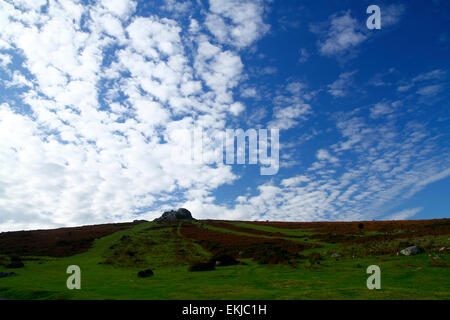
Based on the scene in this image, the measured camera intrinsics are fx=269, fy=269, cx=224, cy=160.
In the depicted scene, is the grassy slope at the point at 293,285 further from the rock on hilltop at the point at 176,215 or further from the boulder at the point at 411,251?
the rock on hilltop at the point at 176,215

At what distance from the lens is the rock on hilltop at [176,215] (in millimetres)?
120812

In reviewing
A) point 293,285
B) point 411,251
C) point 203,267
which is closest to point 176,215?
point 203,267

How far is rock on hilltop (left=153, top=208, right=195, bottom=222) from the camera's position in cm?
12081

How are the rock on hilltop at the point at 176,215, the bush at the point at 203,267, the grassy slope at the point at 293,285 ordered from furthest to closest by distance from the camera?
the rock on hilltop at the point at 176,215
the bush at the point at 203,267
the grassy slope at the point at 293,285

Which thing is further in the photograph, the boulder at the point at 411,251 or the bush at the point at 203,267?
the bush at the point at 203,267

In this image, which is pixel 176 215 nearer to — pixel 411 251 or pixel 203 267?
pixel 203 267

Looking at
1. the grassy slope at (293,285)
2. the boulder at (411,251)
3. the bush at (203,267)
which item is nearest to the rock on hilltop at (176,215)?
the bush at (203,267)

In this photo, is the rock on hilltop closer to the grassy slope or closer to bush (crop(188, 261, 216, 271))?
bush (crop(188, 261, 216, 271))

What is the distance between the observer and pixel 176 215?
125m

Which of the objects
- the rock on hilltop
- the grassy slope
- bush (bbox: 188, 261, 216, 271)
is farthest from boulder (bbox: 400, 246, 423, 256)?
the rock on hilltop

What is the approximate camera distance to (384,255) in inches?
1218
